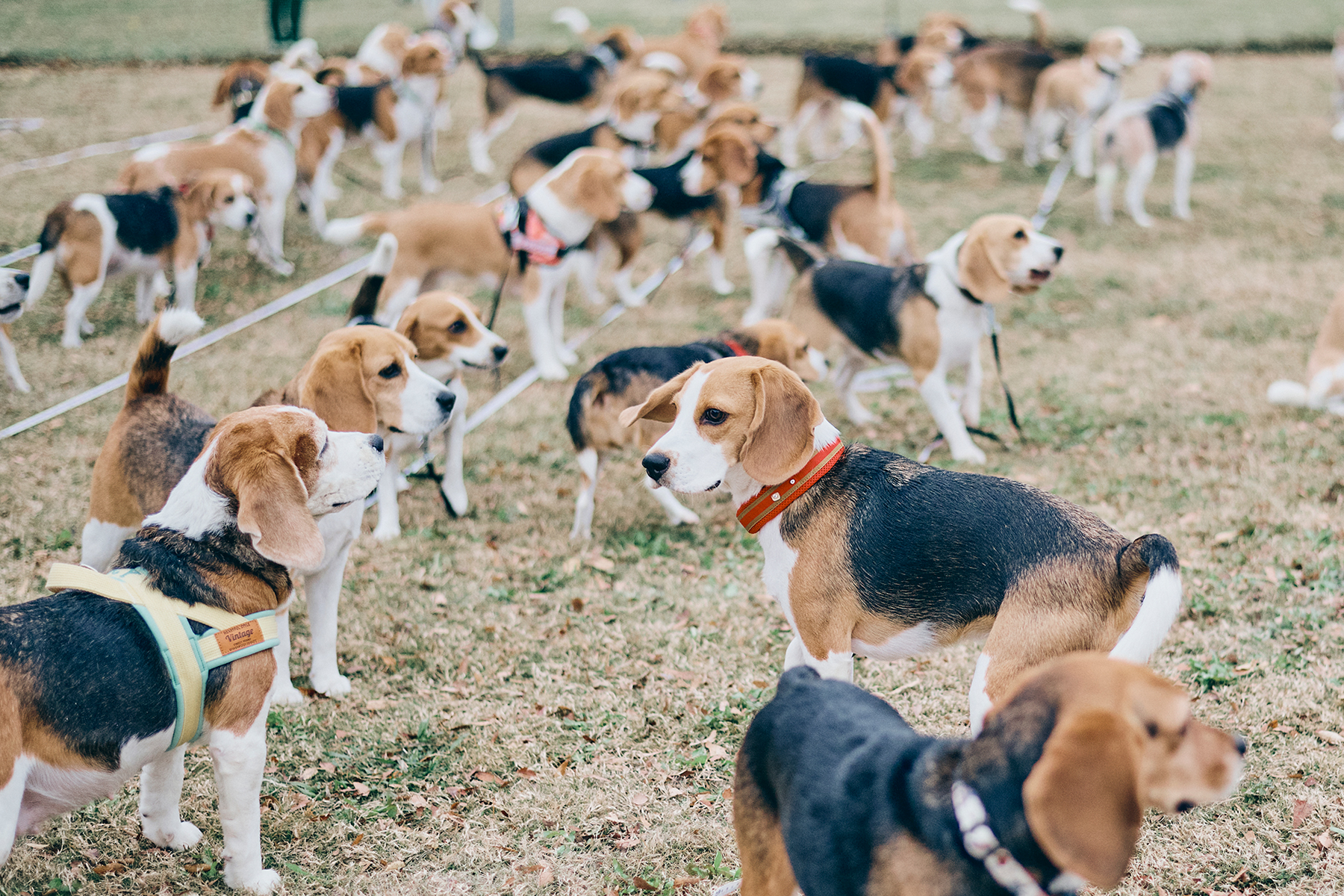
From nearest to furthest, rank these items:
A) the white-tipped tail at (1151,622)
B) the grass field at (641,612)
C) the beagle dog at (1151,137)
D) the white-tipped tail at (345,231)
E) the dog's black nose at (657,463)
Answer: the white-tipped tail at (1151,622)
the dog's black nose at (657,463)
the grass field at (641,612)
the white-tipped tail at (345,231)
the beagle dog at (1151,137)

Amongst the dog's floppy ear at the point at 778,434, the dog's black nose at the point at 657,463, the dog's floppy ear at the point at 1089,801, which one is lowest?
the dog's black nose at the point at 657,463

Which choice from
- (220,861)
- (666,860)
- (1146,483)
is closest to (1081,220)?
(1146,483)

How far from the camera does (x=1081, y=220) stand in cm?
1180

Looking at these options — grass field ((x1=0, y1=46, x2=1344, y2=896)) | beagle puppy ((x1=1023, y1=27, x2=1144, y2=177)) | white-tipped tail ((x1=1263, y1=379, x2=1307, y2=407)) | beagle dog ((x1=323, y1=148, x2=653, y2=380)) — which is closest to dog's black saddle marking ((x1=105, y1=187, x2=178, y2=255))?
grass field ((x1=0, y1=46, x2=1344, y2=896))

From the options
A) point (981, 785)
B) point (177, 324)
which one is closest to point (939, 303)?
point (177, 324)

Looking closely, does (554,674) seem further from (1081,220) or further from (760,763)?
(1081,220)

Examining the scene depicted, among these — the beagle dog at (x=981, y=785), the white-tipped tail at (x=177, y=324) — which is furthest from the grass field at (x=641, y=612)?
the white-tipped tail at (x=177, y=324)

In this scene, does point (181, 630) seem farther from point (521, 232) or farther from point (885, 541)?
point (521, 232)

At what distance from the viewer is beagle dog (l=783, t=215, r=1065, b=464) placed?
19.1 feet

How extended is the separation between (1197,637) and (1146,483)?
170 centimetres

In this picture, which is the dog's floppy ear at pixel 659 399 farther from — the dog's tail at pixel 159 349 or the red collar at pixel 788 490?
the dog's tail at pixel 159 349

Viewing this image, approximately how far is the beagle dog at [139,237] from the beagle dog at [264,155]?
50 cm

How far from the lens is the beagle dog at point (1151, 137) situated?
438 inches

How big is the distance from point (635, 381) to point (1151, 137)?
8605 millimetres
